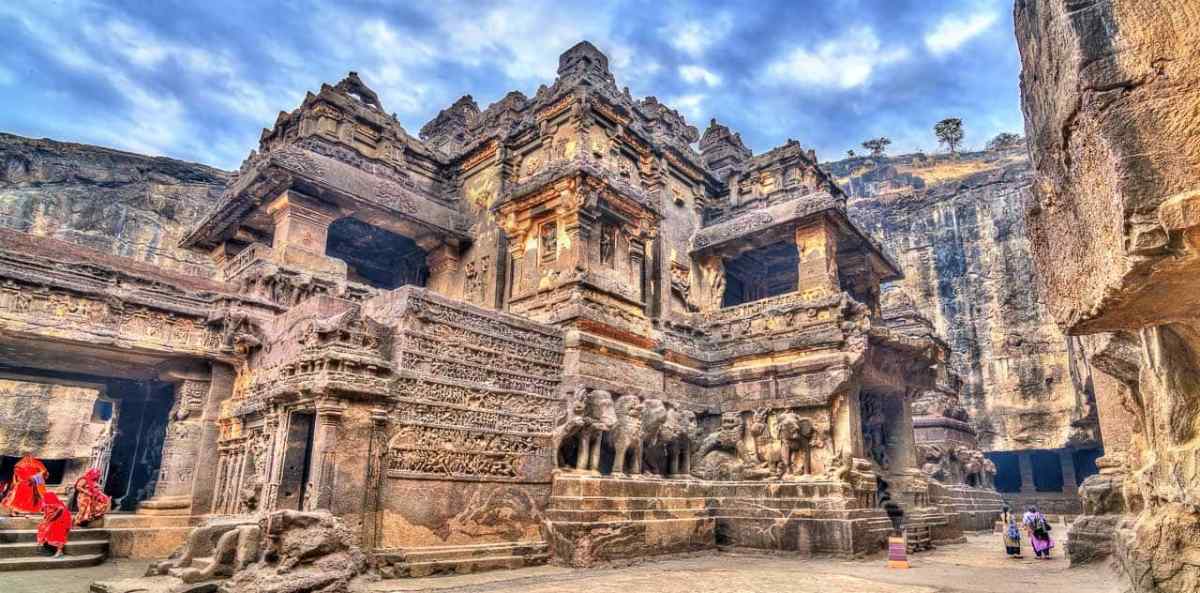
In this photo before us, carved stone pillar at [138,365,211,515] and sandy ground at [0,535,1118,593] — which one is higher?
carved stone pillar at [138,365,211,515]

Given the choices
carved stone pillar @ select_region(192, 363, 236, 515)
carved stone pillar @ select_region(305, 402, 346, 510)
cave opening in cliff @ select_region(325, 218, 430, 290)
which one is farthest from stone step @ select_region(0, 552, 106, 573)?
cave opening in cliff @ select_region(325, 218, 430, 290)

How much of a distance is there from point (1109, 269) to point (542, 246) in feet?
43.5

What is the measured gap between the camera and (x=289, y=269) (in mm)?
13594

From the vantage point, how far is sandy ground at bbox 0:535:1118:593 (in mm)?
7859

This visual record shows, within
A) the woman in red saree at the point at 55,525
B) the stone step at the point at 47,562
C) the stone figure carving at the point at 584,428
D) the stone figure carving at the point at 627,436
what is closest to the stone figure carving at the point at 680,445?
the stone figure carving at the point at 627,436

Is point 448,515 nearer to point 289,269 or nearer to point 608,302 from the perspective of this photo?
point 608,302

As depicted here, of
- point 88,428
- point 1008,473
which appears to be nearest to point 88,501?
point 88,428

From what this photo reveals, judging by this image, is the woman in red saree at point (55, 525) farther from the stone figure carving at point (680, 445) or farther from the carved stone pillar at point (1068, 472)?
the carved stone pillar at point (1068, 472)

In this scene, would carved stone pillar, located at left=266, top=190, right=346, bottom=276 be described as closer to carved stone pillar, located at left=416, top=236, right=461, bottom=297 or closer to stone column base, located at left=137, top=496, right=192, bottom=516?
carved stone pillar, located at left=416, top=236, right=461, bottom=297

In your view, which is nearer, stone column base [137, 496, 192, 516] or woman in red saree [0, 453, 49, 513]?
woman in red saree [0, 453, 49, 513]

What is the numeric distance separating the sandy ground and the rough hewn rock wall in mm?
5493

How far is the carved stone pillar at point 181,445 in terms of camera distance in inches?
446

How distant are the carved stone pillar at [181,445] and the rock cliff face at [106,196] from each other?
1804 cm

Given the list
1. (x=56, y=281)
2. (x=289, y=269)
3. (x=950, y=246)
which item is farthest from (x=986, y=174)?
(x=56, y=281)
